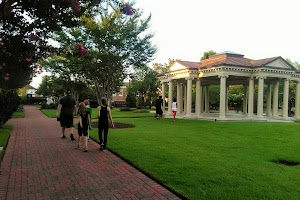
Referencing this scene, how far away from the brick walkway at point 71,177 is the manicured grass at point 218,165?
0.41 meters

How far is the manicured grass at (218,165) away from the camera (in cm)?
513

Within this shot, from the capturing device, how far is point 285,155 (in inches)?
325

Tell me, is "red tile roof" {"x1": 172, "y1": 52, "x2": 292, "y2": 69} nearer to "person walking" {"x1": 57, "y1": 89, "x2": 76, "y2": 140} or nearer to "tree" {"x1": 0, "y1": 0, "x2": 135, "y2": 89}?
"person walking" {"x1": 57, "y1": 89, "x2": 76, "y2": 140}

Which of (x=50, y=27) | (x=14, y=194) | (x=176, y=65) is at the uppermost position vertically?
(x=176, y=65)

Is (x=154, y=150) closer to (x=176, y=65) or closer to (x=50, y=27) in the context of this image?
(x=50, y=27)

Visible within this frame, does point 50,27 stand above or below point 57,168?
above

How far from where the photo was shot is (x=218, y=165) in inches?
271

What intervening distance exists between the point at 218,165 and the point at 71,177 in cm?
342

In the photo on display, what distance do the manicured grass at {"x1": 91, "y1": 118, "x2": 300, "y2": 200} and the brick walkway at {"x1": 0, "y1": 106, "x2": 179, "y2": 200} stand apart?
1.34 feet

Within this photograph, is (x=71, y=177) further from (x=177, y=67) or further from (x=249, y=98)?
(x=177, y=67)

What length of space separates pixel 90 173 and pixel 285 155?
5583mm

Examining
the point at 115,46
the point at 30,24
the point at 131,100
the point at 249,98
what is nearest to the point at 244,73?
the point at 249,98

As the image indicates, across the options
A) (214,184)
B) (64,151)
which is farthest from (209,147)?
(64,151)

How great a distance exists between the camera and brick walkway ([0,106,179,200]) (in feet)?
16.4
